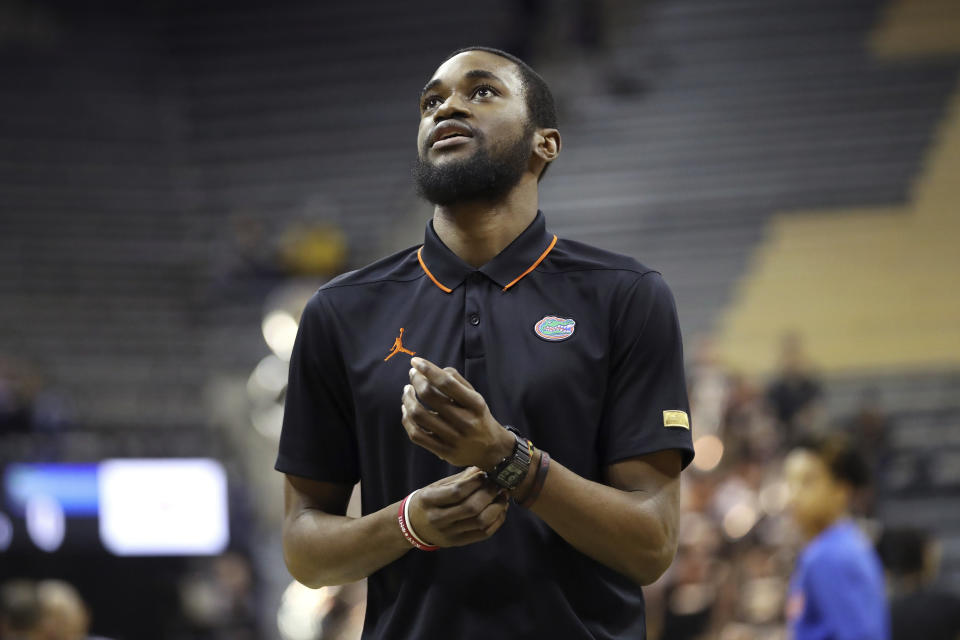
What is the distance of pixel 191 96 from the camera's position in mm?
19922

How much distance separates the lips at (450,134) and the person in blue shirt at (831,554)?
2.85m

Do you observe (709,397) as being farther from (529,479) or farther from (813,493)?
(529,479)

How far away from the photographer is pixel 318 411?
2.37 meters

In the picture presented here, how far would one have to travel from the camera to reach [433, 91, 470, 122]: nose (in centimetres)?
236

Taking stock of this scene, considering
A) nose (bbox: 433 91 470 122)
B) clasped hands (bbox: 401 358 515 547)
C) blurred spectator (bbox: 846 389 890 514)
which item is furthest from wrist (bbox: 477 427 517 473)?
blurred spectator (bbox: 846 389 890 514)

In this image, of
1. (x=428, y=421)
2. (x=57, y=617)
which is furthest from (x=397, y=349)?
(x=57, y=617)

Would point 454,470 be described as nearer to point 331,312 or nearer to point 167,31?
point 331,312

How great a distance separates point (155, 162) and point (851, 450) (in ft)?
52.0

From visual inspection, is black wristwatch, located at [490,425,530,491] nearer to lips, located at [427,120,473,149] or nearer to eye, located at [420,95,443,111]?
lips, located at [427,120,473,149]

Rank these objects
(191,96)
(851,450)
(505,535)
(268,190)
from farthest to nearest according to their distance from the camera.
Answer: (191,96), (268,190), (851,450), (505,535)

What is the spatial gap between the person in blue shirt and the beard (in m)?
2.74

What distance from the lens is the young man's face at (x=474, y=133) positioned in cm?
233

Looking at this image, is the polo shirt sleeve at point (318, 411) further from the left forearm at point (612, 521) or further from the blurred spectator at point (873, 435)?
the blurred spectator at point (873, 435)

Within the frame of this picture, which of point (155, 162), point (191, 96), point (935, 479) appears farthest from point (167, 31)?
point (935, 479)
